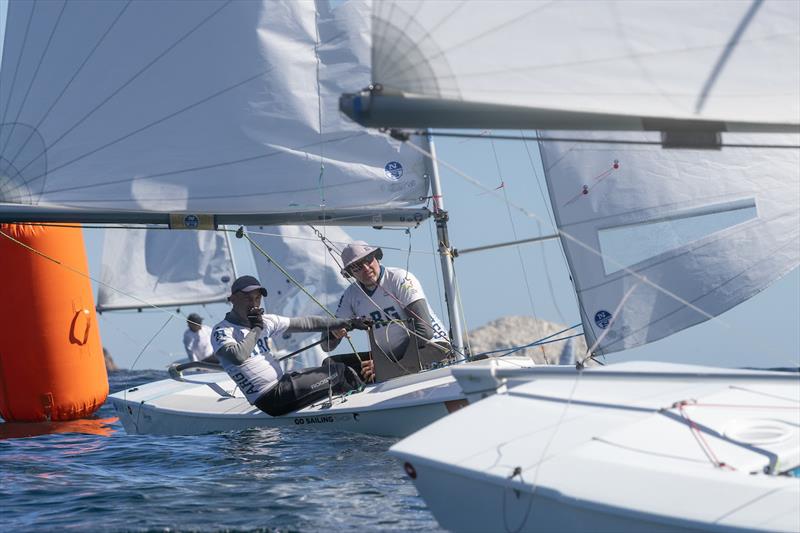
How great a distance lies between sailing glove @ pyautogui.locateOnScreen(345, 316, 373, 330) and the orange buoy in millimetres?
3997

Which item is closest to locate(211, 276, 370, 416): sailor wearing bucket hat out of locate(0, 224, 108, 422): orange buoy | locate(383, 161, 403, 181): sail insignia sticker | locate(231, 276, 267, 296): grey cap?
locate(231, 276, 267, 296): grey cap

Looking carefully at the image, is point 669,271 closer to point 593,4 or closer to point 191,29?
point 593,4

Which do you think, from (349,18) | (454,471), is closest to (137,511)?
(454,471)

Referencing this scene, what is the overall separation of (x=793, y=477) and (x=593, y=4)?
2.01m

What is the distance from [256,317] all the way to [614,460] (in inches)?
165

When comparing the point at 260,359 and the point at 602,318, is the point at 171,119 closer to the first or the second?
the point at 260,359

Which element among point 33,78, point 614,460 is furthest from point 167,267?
point 614,460

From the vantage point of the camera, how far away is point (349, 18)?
27.3 ft

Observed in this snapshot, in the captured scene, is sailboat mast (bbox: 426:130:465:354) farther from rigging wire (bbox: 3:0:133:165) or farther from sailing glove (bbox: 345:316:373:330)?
rigging wire (bbox: 3:0:133:165)

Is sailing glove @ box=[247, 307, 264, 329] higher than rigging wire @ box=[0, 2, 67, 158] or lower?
lower

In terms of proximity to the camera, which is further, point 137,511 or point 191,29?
point 191,29

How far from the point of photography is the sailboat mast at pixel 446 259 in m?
8.57

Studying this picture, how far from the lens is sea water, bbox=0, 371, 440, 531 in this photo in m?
4.92

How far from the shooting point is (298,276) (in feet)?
53.5
